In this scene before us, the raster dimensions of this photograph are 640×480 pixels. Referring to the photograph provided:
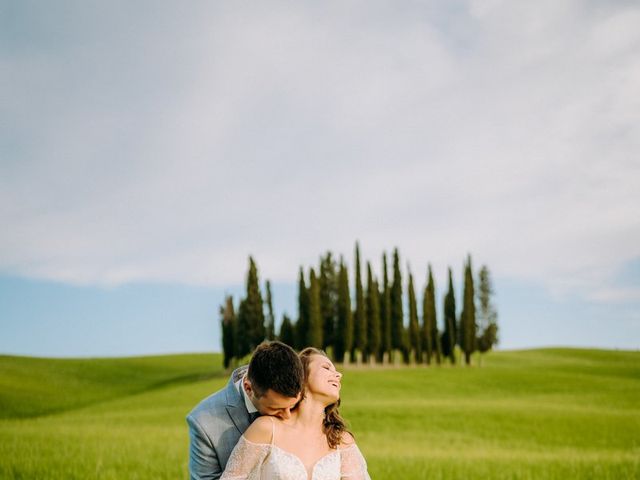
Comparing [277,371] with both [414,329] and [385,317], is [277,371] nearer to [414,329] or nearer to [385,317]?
[385,317]

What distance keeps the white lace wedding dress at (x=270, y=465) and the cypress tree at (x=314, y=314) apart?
42.5 meters

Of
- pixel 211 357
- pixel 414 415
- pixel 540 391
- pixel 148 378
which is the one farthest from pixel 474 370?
pixel 211 357

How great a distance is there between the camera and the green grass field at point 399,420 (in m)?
12.9

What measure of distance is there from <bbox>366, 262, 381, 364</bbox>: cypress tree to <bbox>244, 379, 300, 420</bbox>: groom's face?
1747 inches

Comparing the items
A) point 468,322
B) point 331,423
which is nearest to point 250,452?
point 331,423

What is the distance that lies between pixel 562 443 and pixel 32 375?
42049 millimetres

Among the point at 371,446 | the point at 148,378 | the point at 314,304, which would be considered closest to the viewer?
the point at 371,446

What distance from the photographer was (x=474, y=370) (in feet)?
154

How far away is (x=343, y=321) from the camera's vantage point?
157 feet

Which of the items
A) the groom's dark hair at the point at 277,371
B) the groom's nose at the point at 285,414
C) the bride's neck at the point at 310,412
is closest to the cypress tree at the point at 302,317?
the bride's neck at the point at 310,412

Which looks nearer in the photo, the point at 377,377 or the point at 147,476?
the point at 147,476

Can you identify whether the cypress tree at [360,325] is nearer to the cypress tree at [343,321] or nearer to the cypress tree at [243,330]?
the cypress tree at [343,321]

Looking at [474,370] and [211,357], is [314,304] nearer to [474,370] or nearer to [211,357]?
[474,370]

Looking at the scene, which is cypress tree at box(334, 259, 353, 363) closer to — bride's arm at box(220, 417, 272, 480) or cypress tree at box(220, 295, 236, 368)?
cypress tree at box(220, 295, 236, 368)
